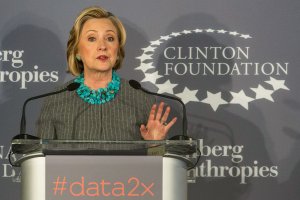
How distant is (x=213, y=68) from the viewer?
4.09 metres

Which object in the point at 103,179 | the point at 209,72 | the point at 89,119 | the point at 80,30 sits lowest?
the point at 103,179

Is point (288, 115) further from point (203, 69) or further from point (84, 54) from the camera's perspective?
point (84, 54)

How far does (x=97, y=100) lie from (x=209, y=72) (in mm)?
945

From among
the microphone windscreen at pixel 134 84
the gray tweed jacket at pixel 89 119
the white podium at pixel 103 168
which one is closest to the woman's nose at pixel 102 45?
the gray tweed jacket at pixel 89 119

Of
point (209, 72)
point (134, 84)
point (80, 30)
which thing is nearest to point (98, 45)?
→ point (80, 30)

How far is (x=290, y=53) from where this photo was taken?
4094mm

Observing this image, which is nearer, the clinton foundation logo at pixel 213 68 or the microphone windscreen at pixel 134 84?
the microphone windscreen at pixel 134 84

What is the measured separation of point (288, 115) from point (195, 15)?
81 centimetres

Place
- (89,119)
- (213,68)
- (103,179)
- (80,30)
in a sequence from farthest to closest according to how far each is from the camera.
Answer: (213,68) → (80,30) → (89,119) → (103,179)

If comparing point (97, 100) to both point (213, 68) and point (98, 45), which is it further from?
point (213, 68)

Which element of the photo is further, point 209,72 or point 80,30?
point 209,72

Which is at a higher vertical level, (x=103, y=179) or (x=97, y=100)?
(x=97, y=100)

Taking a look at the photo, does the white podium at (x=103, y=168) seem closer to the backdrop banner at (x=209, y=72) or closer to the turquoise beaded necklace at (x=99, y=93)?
the turquoise beaded necklace at (x=99, y=93)

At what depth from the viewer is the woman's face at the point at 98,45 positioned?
11.2ft
